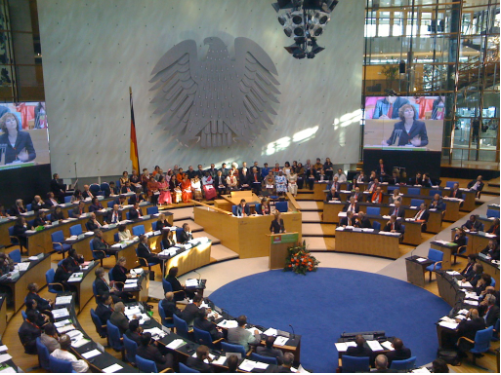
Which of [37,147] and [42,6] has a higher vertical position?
[42,6]

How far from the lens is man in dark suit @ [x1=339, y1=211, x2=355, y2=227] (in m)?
12.7

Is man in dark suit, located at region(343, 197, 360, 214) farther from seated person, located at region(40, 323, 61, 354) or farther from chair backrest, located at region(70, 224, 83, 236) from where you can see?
seated person, located at region(40, 323, 61, 354)

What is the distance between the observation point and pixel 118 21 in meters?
16.4

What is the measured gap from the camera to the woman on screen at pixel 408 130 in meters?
16.8

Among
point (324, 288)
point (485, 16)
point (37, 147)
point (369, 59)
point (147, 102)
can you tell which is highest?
point (485, 16)

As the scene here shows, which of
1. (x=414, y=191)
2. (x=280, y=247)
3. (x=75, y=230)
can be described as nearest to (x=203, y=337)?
(x=280, y=247)

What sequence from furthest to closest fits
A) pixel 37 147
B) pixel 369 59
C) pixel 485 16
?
pixel 369 59
pixel 485 16
pixel 37 147

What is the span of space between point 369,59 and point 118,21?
10.4 m

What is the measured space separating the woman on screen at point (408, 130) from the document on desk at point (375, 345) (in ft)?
37.6

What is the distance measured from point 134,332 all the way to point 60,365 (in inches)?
46.1

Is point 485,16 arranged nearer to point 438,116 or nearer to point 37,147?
point 438,116

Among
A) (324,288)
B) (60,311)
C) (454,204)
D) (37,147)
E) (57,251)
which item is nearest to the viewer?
(60,311)

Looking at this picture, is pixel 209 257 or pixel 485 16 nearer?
pixel 209 257

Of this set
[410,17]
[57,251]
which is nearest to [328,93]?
[410,17]
